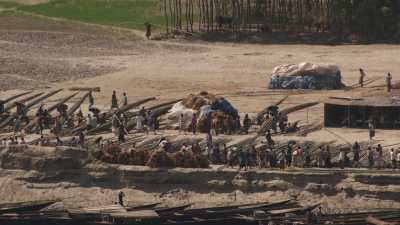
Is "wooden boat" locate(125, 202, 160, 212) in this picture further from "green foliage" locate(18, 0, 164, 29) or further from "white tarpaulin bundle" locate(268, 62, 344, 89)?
"green foliage" locate(18, 0, 164, 29)

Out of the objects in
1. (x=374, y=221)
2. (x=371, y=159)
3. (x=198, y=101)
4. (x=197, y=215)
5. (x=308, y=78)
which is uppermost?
(x=198, y=101)

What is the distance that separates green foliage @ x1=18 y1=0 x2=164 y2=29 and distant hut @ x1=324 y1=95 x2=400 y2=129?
94.4 feet

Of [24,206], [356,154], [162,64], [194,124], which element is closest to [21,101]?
[194,124]

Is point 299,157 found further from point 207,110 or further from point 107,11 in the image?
point 107,11

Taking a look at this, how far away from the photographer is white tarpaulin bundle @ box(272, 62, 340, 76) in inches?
1731

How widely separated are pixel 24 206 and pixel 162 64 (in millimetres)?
21286

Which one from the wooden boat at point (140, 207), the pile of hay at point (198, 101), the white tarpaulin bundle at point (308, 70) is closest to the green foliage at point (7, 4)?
the white tarpaulin bundle at point (308, 70)

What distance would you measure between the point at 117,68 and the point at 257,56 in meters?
5.90

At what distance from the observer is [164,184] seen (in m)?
31.2

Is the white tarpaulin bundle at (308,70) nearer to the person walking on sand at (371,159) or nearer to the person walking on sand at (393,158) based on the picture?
the person walking on sand at (393,158)

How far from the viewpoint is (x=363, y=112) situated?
35031mm

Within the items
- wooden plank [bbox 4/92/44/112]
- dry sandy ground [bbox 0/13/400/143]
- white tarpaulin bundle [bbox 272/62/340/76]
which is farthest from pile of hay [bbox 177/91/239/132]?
white tarpaulin bundle [bbox 272/62/340/76]

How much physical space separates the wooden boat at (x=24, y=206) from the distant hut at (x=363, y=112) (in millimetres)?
8233

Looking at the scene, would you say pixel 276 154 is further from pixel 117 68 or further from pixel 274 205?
pixel 117 68
